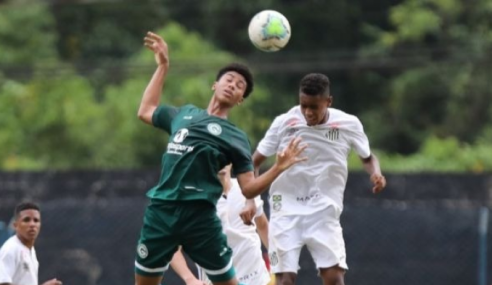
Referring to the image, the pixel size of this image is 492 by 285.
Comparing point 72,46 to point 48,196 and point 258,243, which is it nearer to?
point 48,196

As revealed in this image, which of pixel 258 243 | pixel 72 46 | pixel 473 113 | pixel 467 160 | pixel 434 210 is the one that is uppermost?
pixel 72 46

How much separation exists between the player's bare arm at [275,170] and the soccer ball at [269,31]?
7.14 ft

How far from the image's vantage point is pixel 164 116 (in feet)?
32.9

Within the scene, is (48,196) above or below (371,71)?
below

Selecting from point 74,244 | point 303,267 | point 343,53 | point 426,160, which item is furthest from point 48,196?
point 343,53

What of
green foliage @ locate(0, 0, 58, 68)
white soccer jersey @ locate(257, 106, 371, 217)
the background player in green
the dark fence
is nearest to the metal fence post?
the dark fence

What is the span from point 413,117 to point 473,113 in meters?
1.77

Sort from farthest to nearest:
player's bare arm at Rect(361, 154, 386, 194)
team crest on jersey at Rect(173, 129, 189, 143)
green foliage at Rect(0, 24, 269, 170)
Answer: green foliage at Rect(0, 24, 269, 170) < player's bare arm at Rect(361, 154, 386, 194) < team crest on jersey at Rect(173, 129, 189, 143)

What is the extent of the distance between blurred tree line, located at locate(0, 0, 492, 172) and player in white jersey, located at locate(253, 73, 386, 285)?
18585 millimetres

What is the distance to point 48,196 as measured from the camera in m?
23.8

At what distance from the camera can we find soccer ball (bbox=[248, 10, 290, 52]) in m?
11.5

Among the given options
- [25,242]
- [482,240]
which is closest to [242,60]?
[482,240]

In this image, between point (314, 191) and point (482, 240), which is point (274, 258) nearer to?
point (314, 191)

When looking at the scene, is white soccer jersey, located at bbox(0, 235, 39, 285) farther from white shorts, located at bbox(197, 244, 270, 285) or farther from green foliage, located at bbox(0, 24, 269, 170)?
green foliage, located at bbox(0, 24, 269, 170)
